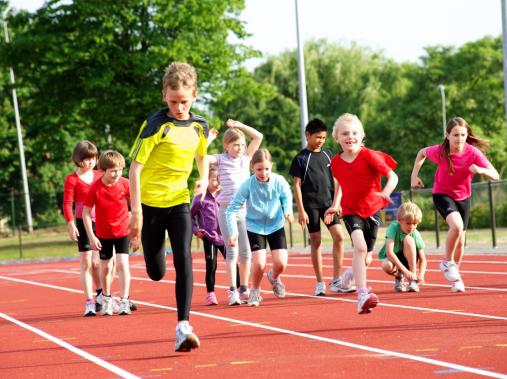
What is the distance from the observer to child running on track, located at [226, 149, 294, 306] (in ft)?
33.9

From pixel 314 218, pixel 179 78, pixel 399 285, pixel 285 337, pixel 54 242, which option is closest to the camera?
pixel 179 78

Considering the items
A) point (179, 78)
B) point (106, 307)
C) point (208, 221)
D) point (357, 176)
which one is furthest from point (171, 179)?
point (208, 221)

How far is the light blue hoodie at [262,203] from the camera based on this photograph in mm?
10336

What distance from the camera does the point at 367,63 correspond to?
6688 centimetres

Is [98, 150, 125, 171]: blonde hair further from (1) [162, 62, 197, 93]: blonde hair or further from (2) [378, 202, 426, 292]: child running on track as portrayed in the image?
(1) [162, 62, 197, 93]: blonde hair

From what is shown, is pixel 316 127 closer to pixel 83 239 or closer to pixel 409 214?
pixel 409 214

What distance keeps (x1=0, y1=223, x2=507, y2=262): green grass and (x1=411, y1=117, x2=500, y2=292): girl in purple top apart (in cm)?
1252

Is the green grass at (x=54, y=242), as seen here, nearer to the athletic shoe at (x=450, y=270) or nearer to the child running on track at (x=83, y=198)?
the athletic shoe at (x=450, y=270)

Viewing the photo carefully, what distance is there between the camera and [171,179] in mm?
7168

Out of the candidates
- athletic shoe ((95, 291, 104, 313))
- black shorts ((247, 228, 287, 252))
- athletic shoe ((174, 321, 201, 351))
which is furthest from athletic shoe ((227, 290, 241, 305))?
athletic shoe ((174, 321, 201, 351))

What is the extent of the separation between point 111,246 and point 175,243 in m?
Answer: 3.82

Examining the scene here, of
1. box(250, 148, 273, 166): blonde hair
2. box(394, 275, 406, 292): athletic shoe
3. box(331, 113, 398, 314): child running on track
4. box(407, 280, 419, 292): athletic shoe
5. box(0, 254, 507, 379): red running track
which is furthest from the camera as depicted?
box(394, 275, 406, 292): athletic shoe

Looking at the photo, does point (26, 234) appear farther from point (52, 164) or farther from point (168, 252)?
point (52, 164)

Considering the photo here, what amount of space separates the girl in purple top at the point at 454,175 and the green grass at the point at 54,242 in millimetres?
12518
